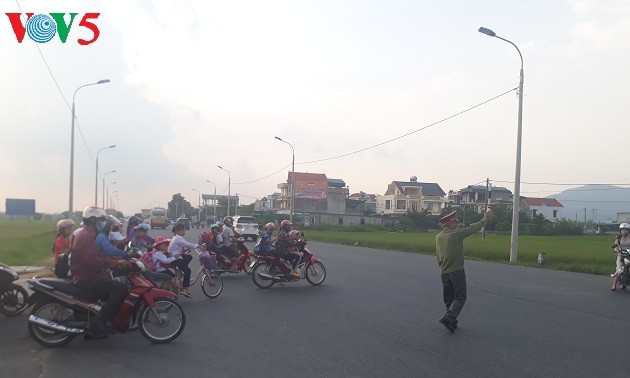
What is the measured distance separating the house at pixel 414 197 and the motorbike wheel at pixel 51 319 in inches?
3200

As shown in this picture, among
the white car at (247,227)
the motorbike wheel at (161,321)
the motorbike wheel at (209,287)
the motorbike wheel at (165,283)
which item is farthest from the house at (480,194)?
the motorbike wheel at (161,321)

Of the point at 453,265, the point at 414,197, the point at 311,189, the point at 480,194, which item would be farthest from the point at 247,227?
the point at 480,194

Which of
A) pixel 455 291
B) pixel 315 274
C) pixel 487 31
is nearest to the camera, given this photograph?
pixel 455 291

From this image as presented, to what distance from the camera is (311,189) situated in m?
86.9

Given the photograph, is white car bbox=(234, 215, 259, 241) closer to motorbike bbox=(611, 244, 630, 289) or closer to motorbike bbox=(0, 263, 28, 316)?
motorbike bbox=(611, 244, 630, 289)

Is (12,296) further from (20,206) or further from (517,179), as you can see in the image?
(20,206)

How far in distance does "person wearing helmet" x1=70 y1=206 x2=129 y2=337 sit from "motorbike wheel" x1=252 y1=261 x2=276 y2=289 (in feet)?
21.5

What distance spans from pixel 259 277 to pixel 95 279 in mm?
6785

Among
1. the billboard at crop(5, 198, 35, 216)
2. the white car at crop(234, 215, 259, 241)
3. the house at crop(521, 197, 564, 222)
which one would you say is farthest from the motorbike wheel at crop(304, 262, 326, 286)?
the house at crop(521, 197, 564, 222)

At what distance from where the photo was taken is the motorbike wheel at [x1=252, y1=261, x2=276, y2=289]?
1392cm

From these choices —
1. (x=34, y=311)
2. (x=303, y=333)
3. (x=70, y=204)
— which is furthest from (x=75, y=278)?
(x=70, y=204)

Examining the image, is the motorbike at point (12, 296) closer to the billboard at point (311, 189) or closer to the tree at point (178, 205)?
the billboard at point (311, 189)

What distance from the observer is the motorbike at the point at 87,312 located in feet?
24.0

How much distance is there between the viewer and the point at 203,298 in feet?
40.5
